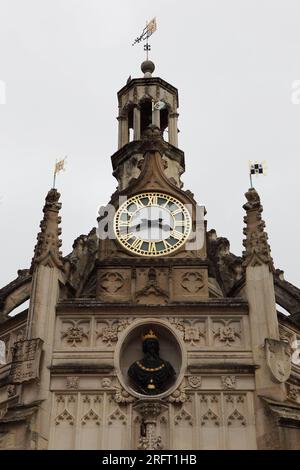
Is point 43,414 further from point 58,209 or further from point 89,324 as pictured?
point 58,209

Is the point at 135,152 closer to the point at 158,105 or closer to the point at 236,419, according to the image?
the point at 158,105

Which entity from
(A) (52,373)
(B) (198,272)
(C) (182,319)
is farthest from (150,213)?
(A) (52,373)

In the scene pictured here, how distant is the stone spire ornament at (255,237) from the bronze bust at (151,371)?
3075mm

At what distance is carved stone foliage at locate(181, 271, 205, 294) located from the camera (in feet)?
71.1

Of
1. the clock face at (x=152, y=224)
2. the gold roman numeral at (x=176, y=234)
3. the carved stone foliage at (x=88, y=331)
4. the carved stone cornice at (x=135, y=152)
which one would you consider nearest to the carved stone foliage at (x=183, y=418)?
the carved stone foliage at (x=88, y=331)

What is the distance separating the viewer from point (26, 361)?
19.1 m

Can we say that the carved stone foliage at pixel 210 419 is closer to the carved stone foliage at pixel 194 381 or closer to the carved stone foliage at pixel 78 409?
the carved stone foliage at pixel 194 381

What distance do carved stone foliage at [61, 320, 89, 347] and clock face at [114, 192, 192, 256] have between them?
3132 millimetres

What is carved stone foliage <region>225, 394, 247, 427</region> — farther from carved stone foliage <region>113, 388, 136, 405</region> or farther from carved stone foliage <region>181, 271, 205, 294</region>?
carved stone foliage <region>181, 271, 205, 294</region>

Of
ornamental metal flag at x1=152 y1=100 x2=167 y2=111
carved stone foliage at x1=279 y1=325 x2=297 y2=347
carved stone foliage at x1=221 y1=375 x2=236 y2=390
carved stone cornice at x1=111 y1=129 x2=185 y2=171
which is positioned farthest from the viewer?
ornamental metal flag at x1=152 y1=100 x2=167 y2=111

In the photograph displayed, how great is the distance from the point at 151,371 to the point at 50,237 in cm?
435

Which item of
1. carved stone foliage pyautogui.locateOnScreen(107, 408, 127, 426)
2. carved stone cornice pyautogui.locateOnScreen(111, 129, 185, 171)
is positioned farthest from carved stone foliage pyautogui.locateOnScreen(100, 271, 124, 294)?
carved stone cornice pyautogui.locateOnScreen(111, 129, 185, 171)

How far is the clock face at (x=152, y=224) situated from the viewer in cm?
2272
